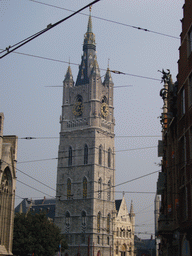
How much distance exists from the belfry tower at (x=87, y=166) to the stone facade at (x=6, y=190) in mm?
39998

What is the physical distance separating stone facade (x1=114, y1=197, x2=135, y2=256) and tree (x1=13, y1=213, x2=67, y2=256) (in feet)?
101

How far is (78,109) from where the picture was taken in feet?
247

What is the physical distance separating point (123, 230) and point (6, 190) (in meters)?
57.3

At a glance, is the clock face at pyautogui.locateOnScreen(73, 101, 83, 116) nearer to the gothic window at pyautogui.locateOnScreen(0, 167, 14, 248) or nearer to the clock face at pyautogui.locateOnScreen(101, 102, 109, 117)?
the clock face at pyautogui.locateOnScreen(101, 102, 109, 117)

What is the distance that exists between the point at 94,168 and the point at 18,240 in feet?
91.6

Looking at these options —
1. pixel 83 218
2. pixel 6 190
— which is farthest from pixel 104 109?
pixel 6 190

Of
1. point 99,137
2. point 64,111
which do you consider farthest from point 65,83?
point 99,137

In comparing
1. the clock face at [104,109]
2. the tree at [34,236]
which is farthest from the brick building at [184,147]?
the clock face at [104,109]

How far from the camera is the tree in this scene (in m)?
42.6

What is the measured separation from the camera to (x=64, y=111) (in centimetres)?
7638

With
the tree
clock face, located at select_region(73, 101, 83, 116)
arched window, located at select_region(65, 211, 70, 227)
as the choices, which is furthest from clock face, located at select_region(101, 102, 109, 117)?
the tree

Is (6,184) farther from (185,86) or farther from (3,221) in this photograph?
(185,86)

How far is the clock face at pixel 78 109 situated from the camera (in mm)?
74812

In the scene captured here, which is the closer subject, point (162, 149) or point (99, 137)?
point (162, 149)
